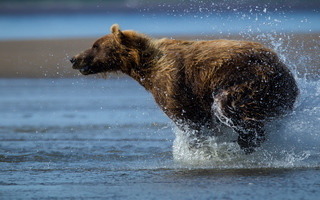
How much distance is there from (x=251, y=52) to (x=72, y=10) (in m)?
52.7

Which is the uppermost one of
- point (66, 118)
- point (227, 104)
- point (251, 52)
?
point (251, 52)

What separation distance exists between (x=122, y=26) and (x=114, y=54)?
103ft

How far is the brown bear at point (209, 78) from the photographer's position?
6.91m

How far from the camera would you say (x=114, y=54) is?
7.80 metres

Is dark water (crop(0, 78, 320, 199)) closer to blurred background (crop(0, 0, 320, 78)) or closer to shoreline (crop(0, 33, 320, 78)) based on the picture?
blurred background (crop(0, 0, 320, 78))

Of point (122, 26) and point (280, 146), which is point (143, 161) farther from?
point (122, 26)

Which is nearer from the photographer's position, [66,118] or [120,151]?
[120,151]

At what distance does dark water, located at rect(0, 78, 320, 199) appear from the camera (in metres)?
5.89

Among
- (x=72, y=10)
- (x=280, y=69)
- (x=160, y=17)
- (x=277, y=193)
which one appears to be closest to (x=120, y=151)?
(x=280, y=69)

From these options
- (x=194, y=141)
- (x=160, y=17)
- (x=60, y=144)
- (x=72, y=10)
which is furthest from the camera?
(x=72, y=10)

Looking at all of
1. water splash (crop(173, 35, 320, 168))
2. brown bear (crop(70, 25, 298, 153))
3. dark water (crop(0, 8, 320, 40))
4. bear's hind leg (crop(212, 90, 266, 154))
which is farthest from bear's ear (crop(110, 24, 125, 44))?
dark water (crop(0, 8, 320, 40))

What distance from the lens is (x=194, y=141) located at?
24.9ft

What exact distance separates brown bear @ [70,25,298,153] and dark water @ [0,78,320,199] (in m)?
0.39

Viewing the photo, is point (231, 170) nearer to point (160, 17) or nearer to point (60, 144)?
point (60, 144)
